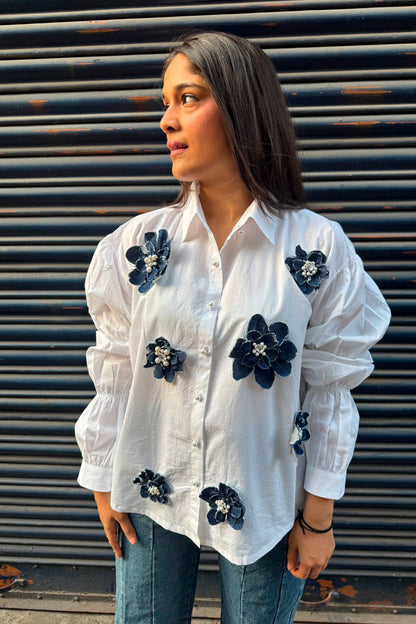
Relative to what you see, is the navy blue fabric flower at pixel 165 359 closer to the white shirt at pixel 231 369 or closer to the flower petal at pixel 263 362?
the white shirt at pixel 231 369

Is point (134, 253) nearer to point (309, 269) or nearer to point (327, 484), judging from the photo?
point (309, 269)

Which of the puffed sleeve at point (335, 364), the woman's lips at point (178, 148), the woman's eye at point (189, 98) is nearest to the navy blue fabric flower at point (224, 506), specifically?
the puffed sleeve at point (335, 364)

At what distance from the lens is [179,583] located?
5.10 feet

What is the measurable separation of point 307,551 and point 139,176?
176cm

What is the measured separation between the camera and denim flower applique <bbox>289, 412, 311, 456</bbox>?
4.38 ft

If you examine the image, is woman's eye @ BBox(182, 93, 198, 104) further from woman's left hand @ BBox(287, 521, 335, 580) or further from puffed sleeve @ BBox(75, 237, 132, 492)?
woman's left hand @ BBox(287, 521, 335, 580)

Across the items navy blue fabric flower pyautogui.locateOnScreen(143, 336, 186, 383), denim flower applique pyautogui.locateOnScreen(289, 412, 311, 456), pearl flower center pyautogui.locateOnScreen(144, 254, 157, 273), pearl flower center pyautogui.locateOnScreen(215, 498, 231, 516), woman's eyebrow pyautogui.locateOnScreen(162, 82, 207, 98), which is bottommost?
pearl flower center pyautogui.locateOnScreen(215, 498, 231, 516)

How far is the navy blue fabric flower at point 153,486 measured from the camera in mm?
1440

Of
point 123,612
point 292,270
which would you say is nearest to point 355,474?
point 123,612

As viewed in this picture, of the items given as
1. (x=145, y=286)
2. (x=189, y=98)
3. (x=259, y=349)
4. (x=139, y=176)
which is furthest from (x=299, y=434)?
(x=139, y=176)

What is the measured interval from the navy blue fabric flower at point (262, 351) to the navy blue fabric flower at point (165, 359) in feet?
0.56

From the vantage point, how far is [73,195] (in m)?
2.22

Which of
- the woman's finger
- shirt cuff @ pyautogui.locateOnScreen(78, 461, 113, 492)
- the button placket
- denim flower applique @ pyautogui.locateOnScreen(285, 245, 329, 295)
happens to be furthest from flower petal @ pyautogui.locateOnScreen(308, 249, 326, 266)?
the woman's finger

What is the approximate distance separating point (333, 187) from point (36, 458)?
2.17 metres
